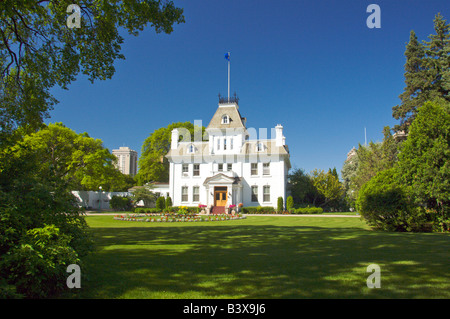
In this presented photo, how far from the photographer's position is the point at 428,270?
6.24m

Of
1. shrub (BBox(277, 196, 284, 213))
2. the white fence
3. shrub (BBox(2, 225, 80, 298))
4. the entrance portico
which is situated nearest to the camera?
shrub (BBox(2, 225, 80, 298))

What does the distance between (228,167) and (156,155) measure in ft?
56.9

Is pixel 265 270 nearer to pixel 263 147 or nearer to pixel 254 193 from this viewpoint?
pixel 254 193

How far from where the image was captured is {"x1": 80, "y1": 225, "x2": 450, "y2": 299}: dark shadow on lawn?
4.98 m

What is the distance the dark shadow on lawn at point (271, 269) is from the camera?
4.98 m

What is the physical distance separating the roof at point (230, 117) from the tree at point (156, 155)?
1326 cm

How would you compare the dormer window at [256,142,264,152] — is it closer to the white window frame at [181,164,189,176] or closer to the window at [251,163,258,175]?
the window at [251,163,258,175]

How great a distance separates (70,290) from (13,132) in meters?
8.91

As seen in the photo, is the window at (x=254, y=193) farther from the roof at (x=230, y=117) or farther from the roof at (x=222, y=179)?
the roof at (x=230, y=117)

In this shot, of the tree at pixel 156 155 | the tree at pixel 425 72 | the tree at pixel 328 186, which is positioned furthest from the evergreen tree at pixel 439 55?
the tree at pixel 156 155

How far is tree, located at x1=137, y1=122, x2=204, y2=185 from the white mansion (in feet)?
34.5

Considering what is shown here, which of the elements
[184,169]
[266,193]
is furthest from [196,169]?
[266,193]

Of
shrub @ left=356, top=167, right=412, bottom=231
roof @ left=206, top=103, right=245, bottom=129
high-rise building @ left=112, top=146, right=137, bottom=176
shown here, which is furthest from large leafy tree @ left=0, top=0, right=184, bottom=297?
high-rise building @ left=112, top=146, right=137, bottom=176
